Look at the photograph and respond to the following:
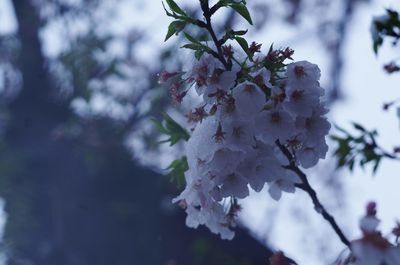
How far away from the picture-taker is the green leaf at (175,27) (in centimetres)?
150

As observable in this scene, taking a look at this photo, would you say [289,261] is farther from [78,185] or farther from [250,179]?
[78,185]

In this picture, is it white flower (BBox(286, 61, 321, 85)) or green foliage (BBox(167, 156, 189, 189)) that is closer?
white flower (BBox(286, 61, 321, 85))

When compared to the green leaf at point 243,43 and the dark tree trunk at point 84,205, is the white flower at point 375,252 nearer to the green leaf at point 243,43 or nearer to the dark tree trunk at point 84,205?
the green leaf at point 243,43

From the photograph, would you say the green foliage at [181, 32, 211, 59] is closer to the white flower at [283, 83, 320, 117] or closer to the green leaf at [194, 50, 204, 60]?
the green leaf at [194, 50, 204, 60]

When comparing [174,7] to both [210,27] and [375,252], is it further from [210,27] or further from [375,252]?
[375,252]

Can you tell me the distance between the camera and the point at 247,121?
4.70 ft

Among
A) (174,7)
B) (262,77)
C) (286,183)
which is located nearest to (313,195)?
(286,183)

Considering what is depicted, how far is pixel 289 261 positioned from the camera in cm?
150

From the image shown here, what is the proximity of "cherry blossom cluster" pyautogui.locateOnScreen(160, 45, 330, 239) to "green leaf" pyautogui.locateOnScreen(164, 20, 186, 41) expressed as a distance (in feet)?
0.33

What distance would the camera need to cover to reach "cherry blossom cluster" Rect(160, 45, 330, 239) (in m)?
1.42

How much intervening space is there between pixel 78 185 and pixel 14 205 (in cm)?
54

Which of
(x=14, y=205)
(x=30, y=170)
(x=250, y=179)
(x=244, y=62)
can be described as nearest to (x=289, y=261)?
(x=250, y=179)

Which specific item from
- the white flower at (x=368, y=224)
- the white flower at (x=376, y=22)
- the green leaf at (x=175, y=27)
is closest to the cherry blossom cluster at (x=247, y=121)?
the green leaf at (x=175, y=27)

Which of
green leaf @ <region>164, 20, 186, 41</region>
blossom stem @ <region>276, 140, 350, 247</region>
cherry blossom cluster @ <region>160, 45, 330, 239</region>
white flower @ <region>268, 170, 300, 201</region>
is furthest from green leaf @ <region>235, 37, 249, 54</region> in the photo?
white flower @ <region>268, 170, 300, 201</region>
